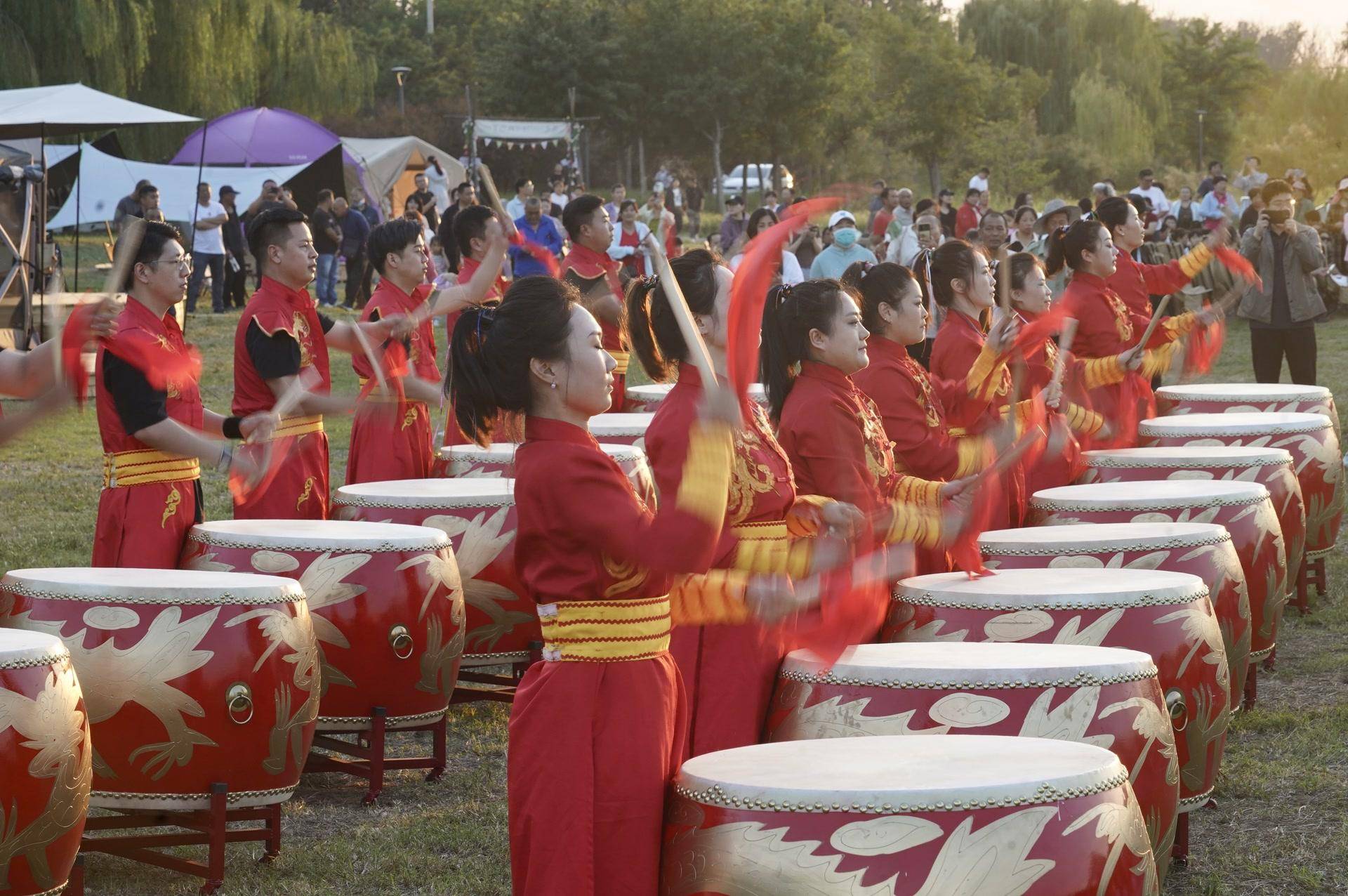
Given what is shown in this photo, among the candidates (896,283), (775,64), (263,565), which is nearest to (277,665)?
(263,565)

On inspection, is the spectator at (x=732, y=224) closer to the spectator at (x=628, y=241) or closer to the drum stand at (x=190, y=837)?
the spectator at (x=628, y=241)

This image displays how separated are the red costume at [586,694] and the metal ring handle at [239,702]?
1.24 m

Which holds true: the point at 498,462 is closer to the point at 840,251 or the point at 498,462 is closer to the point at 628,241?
the point at 840,251

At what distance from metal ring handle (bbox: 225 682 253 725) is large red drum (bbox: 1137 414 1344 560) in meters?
3.31

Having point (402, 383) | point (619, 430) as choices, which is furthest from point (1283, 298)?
point (402, 383)

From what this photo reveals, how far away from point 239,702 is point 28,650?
628 millimetres

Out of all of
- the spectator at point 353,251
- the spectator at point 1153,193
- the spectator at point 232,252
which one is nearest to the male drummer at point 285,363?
the spectator at point 353,251

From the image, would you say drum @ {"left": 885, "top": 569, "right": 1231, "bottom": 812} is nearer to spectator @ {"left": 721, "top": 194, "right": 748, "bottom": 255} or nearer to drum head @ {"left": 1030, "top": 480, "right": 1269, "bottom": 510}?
drum head @ {"left": 1030, "top": 480, "right": 1269, "bottom": 510}

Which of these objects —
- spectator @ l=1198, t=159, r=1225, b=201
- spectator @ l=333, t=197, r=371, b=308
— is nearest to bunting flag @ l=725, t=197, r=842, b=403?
spectator @ l=333, t=197, r=371, b=308

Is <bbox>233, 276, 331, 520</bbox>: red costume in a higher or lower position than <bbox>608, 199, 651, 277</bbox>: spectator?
lower

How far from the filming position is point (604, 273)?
7.30 meters

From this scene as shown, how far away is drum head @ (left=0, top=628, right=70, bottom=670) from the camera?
3.06 metres

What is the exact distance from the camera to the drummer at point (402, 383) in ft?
17.7

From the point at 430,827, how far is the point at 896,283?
1764mm
